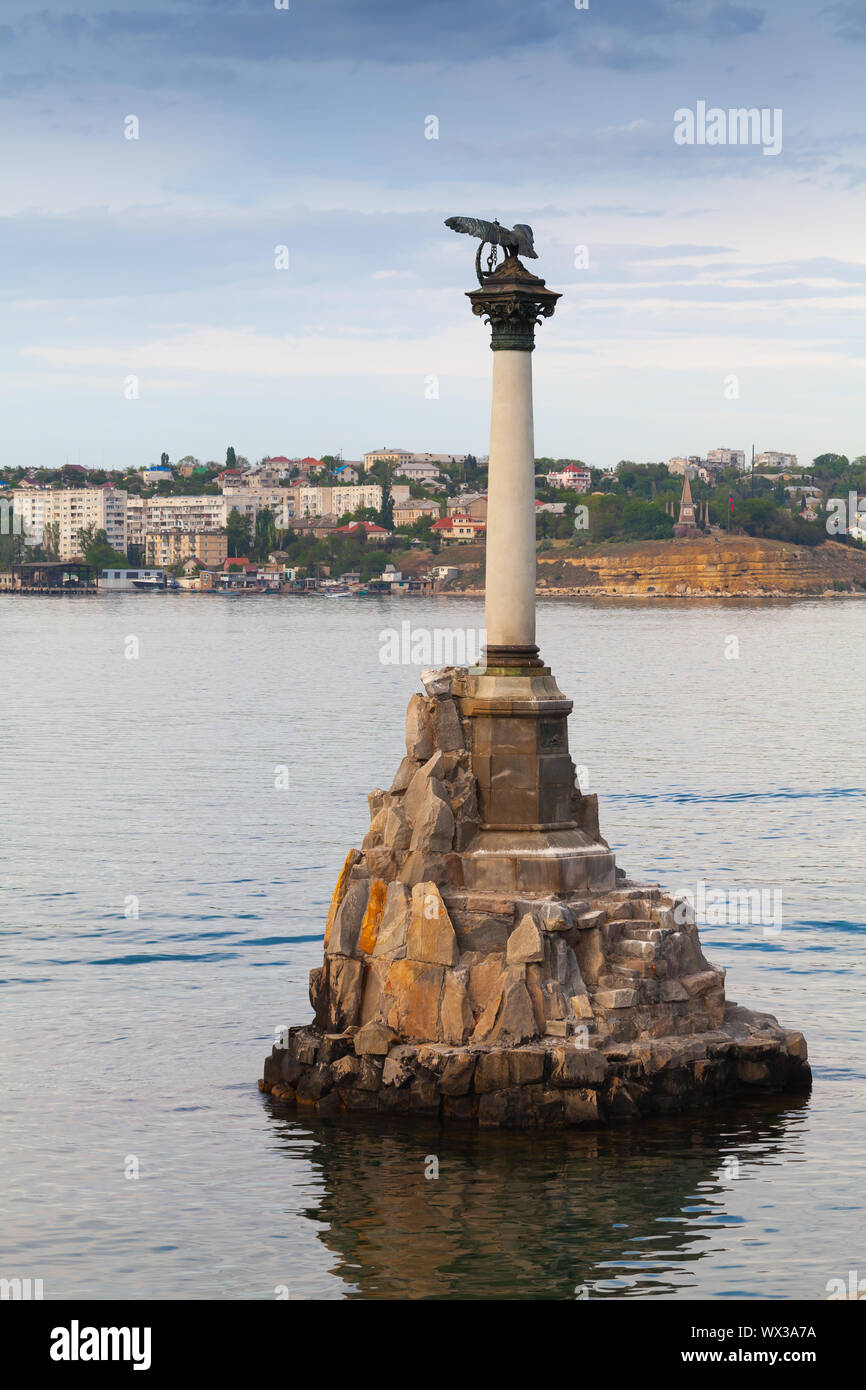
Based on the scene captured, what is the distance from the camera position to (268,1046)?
2167 centimetres

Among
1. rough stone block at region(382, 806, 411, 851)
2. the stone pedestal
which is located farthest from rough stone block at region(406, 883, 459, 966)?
rough stone block at region(382, 806, 411, 851)

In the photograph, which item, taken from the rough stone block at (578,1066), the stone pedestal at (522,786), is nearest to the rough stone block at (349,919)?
the stone pedestal at (522,786)

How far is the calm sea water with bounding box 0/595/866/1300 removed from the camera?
1542cm

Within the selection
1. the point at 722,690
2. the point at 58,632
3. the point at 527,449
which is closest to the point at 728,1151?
the point at 527,449

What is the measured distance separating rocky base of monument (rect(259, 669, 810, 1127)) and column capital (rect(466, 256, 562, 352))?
356 cm

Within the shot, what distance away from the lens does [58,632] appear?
148375 mm

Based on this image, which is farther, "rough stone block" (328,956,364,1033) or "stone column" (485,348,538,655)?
"stone column" (485,348,538,655)

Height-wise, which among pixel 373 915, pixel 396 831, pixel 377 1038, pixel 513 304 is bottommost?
pixel 377 1038

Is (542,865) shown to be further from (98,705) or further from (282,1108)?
(98,705)

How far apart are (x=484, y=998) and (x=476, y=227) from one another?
25.7 feet

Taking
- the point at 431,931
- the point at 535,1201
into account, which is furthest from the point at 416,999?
the point at 535,1201

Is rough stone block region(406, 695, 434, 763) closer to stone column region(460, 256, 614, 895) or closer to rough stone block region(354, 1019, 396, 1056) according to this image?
stone column region(460, 256, 614, 895)

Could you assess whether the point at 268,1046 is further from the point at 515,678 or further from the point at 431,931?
the point at 515,678

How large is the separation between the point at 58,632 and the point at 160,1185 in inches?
5275
